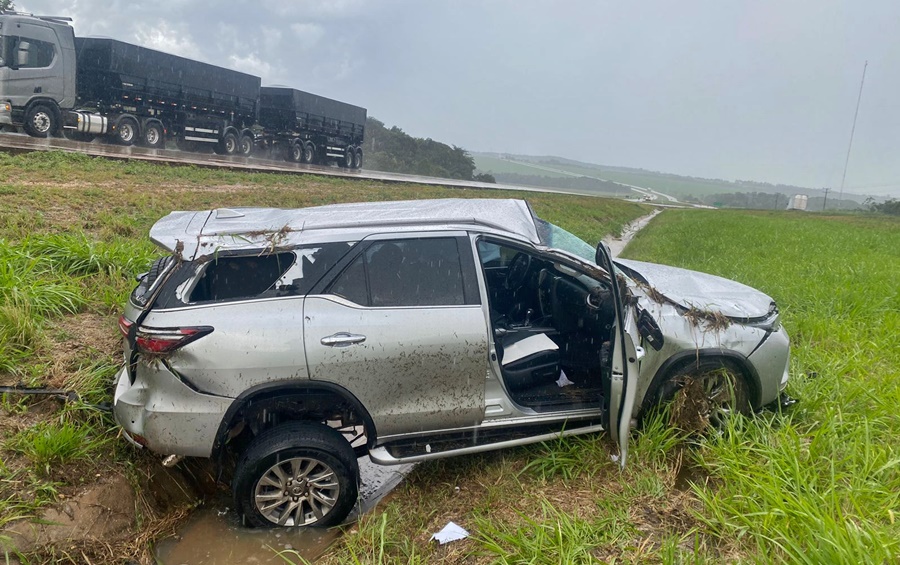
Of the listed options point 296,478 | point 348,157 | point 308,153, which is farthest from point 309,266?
point 348,157

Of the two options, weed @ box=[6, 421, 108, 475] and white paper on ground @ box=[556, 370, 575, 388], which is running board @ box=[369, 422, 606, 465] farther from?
weed @ box=[6, 421, 108, 475]

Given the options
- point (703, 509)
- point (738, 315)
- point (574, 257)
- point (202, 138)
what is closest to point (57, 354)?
point (574, 257)

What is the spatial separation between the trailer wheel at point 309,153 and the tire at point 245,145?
2635 mm

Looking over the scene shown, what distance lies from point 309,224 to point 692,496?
269cm

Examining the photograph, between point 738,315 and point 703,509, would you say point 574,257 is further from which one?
point 703,509

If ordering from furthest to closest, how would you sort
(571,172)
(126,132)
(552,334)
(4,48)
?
(571,172)
(126,132)
(4,48)
(552,334)

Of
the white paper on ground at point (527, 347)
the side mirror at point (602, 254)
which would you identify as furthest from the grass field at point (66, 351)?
the side mirror at point (602, 254)

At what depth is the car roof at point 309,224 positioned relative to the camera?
3529 millimetres

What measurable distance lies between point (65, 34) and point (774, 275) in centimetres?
1900

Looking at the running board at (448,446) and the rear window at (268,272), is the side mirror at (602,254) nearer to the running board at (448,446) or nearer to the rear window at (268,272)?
the running board at (448,446)

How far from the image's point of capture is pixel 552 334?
4.56 meters

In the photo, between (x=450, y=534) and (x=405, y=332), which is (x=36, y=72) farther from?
(x=450, y=534)

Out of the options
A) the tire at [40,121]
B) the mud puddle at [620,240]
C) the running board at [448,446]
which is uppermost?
the tire at [40,121]

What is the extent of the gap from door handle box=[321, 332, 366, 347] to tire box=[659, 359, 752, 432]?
1928mm
